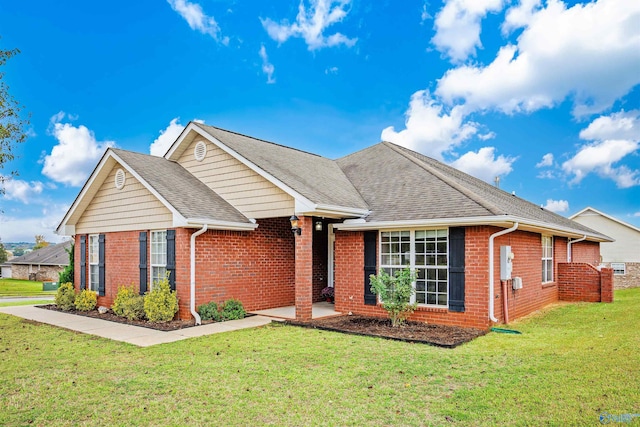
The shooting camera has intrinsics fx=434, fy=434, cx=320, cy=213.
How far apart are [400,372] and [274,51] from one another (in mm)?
17102

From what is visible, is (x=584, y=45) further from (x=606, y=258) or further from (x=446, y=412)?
(x=606, y=258)

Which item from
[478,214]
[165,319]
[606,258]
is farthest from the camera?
[606,258]

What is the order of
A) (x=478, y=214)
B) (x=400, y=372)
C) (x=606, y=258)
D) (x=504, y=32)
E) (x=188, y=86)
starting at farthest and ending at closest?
(x=606, y=258), (x=188, y=86), (x=504, y=32), (x=478, y=214), (x=400, y=372)

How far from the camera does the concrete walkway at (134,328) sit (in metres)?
9.15

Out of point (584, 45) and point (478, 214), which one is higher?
point (584, 45)

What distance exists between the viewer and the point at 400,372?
633 cm

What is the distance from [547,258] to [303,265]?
28.9 ft

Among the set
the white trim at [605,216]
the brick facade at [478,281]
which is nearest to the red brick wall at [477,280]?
the brick facade at [478,281]

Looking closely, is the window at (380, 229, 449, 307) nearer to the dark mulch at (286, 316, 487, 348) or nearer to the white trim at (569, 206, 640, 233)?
the dark mulch at (286, 316, 487, 348)

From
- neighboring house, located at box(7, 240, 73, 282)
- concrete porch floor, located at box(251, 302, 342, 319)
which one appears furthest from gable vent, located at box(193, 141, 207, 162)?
neighboring house, located at box(7, 240, 73, 282)

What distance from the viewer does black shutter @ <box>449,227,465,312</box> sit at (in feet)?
32.0

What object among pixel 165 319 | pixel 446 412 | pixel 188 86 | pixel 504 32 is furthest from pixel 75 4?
pixel 446 412

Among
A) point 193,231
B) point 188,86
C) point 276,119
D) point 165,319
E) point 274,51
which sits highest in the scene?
point 274,51

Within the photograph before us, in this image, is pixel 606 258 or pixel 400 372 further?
pixel 606 258
